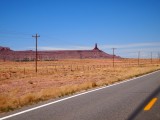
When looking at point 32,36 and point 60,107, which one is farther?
point 32,36

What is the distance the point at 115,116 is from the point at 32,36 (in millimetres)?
43509

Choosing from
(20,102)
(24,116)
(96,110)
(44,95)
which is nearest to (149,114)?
(96,110)

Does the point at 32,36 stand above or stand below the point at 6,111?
above

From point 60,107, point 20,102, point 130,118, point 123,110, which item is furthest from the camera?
point 20,102

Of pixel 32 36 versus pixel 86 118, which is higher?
pixel 32 36

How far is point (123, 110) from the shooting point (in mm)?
8680

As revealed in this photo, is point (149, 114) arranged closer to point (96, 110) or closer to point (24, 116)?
point (96, 110)

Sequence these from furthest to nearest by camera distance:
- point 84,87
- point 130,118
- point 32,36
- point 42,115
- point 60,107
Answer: point 32,36, point 84,87, point 60,107, point 42,115, point 130,118

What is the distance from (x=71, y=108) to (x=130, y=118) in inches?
93.1

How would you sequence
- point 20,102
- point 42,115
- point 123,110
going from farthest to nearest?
point 20,102 < point 123,110 < point 42,115

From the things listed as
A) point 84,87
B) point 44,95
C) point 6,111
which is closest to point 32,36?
point 84,87

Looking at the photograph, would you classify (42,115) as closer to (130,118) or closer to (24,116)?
(24,116)

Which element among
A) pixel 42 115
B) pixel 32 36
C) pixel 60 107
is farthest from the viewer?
pixel 32 36

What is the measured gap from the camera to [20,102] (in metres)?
10.9
